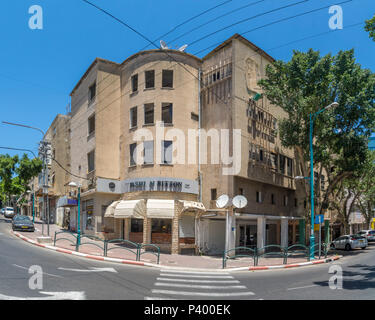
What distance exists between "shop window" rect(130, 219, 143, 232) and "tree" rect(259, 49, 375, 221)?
13202mm

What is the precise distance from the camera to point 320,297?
9766mm

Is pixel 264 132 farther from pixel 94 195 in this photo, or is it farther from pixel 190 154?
pixel 94 195

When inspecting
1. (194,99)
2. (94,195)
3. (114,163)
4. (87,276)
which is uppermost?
(194,99)

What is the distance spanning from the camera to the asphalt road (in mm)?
9445

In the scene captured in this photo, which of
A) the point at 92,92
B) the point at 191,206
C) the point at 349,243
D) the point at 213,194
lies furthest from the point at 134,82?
the point at 349,243

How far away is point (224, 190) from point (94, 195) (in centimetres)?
1125

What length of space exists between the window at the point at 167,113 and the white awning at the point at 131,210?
668 cm

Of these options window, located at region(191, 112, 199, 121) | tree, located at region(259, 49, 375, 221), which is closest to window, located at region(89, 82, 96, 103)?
window, located at region(191, 112, 199, 121)

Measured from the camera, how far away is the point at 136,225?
2495 cm

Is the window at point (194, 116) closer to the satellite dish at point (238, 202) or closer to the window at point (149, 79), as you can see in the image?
the window at point (149, 79)

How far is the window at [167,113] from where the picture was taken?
82.8ft

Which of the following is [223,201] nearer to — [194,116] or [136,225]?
[136,225]
